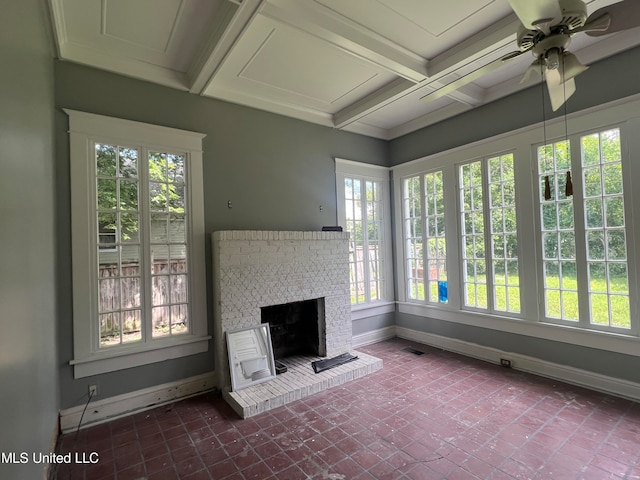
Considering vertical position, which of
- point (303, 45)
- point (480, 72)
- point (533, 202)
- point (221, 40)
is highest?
point (303, 45)

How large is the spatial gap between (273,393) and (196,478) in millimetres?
1070

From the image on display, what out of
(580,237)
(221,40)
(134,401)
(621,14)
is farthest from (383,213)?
(134,401)

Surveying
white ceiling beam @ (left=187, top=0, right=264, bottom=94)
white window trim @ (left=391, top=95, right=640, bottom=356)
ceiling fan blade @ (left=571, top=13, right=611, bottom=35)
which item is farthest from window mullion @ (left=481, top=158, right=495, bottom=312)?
white ceiling beam @ (left=187, top=0, right=264, bottom=94)

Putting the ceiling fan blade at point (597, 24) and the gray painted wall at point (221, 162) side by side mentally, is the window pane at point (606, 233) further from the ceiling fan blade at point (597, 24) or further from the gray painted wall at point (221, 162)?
the gray painted wall at point (221, 162)

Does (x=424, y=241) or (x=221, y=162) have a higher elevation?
(x=221, y=162)

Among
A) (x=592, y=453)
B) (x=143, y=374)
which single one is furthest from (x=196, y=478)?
(x=592, y=453)

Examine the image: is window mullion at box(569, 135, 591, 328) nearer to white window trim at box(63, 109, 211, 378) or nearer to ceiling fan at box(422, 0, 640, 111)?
ceiling fan at box(422, 0, 640, 111)

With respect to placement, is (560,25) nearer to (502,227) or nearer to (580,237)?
(580,237)

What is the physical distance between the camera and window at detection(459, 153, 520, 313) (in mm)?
3855

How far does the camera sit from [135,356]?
306cm

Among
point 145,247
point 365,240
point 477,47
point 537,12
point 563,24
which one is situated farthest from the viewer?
point 365,240

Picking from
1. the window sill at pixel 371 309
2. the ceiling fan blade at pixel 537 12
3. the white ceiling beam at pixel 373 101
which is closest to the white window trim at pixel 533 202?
the window sill at pixel 371 309

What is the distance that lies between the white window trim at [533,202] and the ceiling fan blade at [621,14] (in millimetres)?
1745

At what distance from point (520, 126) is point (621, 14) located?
2240 millimetres
